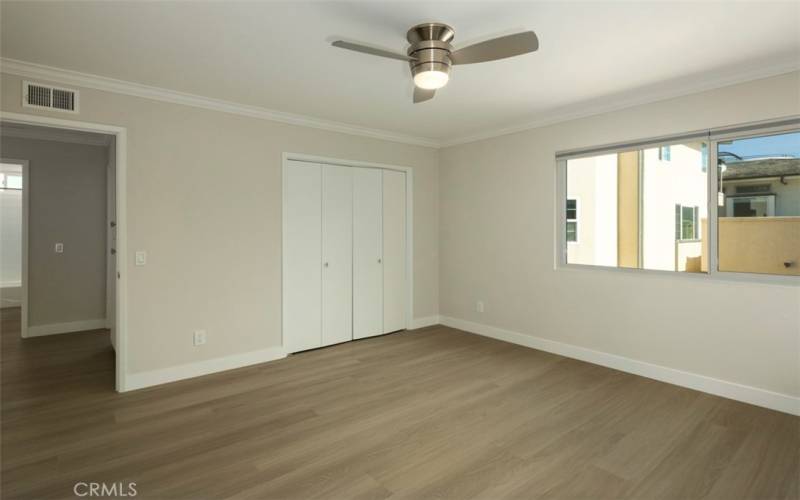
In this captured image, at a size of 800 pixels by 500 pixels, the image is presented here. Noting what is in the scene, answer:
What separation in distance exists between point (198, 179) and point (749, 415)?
15.6 feet

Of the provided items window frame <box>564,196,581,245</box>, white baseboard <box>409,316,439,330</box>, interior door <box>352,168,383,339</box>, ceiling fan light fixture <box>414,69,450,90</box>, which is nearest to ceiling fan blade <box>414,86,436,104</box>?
ceiling fan light fixture <box>414,69,450,90</box>

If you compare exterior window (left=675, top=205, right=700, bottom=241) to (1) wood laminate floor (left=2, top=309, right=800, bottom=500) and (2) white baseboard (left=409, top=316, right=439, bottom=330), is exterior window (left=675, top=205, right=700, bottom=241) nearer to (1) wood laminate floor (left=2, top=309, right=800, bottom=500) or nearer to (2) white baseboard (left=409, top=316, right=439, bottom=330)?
(1) wood laminate floor (left=2, top=309, right=800, bottom=500)

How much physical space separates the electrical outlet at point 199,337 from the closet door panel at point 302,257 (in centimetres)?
78

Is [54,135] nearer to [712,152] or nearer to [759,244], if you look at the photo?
[712,152]

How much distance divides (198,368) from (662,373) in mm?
4134

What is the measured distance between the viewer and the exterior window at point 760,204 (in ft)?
9.82

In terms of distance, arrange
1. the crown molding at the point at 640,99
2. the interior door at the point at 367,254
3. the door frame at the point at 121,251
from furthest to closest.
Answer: the interior door at the point at 367,254 → the door frame at the point at 121,251 → the crown molding at the point at 640,99

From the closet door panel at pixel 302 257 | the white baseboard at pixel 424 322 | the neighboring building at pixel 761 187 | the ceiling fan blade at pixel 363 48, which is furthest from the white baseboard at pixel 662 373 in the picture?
the ceiling fan blade at pixel 363 48

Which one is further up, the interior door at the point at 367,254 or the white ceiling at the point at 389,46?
the white ceiling at the point at 389,46

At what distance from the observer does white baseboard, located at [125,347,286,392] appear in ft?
11.2

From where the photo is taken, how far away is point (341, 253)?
4.76m

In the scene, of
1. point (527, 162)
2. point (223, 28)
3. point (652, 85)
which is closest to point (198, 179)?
point (223, 28)

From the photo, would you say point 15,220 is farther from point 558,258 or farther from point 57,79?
point 558,258

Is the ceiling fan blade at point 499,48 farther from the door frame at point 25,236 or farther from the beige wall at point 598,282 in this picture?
the door frame at point 25,236
